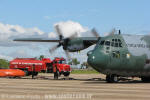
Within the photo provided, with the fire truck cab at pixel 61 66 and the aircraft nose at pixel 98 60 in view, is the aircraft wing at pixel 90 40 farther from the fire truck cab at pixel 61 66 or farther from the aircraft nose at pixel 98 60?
the fire truck cab at pixel 61 66

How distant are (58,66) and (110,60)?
52.9ft

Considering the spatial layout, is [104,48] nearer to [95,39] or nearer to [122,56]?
[122,56]

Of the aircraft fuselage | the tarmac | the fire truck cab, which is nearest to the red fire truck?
the fire truck cab

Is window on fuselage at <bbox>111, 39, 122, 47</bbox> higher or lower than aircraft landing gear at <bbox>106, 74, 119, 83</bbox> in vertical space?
higher

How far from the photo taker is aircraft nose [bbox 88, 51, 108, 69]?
21328 millimetres

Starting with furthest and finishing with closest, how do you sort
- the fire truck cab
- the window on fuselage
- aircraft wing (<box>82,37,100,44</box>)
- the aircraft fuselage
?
the fire truck cab < aircraft wing (<box>82,37,100,44</box>) < the window on fuselage < the aircraft fuselage

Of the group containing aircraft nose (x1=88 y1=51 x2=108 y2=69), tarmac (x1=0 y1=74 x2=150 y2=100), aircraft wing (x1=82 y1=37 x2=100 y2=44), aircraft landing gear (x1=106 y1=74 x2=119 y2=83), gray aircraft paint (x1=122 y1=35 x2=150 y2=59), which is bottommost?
tarmac (x1=0 y1=74 x2=150 y2=100)

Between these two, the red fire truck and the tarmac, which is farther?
the red fire truck

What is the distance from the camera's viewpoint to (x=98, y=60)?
21328 millimetres

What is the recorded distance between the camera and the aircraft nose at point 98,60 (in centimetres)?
2133

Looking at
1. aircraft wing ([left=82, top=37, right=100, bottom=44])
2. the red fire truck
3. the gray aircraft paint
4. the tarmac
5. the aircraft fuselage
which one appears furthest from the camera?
the red fire truck

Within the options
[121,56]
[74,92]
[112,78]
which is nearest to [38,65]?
[112,78]

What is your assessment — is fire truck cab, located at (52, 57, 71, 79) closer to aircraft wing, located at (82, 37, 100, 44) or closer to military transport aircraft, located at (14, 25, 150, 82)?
aircraft wing, located at (82, 37, 100, 44)

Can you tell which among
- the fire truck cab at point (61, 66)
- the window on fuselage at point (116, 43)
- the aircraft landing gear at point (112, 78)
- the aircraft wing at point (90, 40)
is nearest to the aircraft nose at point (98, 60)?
the window on fuselage at point (116, 43)
